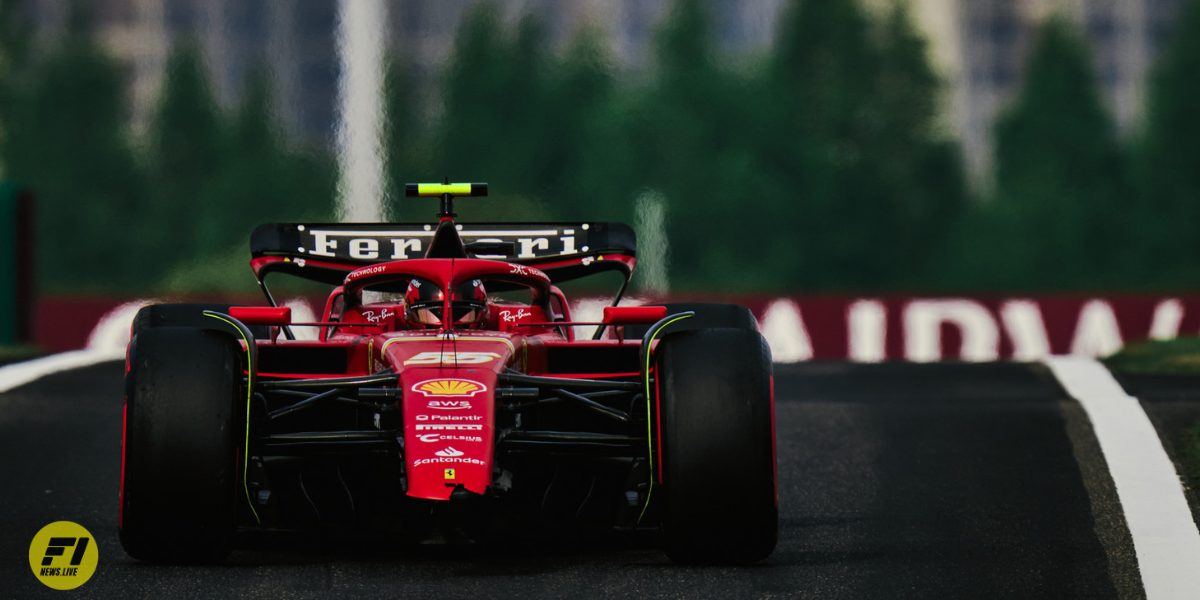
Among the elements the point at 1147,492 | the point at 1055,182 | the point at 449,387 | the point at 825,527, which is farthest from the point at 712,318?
the point at 1055,182

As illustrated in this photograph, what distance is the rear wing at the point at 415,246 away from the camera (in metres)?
9.97

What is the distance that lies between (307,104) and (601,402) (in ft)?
297

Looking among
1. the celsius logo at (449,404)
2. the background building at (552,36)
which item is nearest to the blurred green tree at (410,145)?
the background building at (552,36)

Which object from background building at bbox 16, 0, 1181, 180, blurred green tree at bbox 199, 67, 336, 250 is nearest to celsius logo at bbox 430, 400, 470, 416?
blurred green tree at bbox 199, 67, 336, 250

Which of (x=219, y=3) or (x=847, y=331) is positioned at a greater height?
(x=219, y=3)

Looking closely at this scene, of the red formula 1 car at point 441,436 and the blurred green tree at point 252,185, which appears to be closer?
the red formula 1 car at point 441,436

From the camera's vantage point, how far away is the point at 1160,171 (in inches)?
2485

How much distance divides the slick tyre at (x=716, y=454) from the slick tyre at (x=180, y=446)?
1.74 metres

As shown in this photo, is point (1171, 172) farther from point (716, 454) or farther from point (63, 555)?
point (63, 555)

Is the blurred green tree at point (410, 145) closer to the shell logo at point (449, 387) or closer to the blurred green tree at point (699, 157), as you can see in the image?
the blurred green tree at point (699, 157)

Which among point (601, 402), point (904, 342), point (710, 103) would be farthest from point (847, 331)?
point (710, 103)

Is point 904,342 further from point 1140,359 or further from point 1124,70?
point 1124,70

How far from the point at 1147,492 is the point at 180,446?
4.75 m

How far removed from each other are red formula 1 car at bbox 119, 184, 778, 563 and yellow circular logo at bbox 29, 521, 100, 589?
0.93 ft
